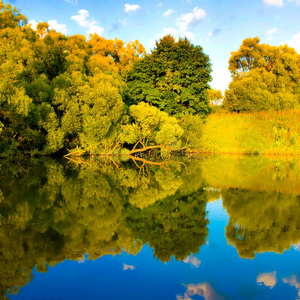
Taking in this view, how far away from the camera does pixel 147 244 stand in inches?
199

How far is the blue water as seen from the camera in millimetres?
3584

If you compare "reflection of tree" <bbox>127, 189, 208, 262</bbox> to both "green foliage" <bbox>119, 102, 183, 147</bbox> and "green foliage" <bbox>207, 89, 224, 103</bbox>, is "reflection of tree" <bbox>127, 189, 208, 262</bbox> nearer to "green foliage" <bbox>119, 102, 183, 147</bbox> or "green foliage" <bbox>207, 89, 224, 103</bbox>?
"green foliage" <bbox>119, 102, 183, 147</bbox>

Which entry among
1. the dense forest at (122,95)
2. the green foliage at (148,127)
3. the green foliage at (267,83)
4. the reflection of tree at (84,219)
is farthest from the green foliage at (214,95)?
the reflection of tree at (84,219)

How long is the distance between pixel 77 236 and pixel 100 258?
0.90 meters

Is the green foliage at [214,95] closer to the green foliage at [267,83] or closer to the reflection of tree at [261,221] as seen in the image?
the green foliage at [267,83]

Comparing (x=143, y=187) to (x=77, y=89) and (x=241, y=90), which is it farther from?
(x=241, y=90)

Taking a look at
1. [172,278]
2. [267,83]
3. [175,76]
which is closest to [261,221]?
[172,278]

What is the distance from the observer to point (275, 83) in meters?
36.6

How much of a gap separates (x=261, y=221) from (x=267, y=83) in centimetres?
3431

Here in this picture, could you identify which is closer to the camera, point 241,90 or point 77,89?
point 77,89

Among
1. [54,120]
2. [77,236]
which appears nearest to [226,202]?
[77,236]

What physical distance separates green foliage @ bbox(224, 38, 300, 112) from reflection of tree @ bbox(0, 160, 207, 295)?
89.3 ft

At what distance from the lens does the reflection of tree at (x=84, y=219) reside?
14.9ft

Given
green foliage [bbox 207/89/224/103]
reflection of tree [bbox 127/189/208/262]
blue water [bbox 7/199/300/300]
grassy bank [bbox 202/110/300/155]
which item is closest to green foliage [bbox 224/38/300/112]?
grassy bank [bbox 202/110/300/155]
